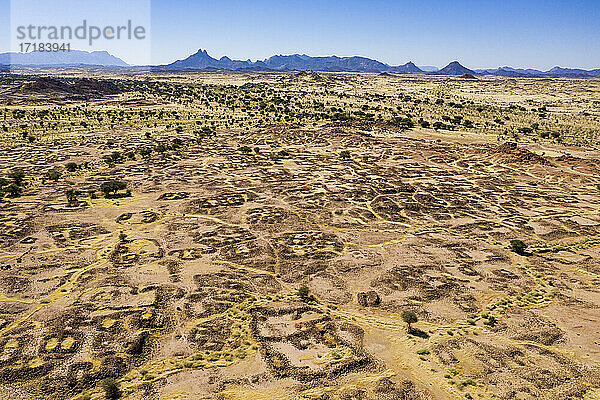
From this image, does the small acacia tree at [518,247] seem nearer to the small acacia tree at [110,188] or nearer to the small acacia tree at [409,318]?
the small acacia tree at [409,318]

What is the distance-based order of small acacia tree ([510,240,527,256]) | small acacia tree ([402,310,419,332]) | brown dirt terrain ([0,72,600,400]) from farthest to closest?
1. small acacia tree ([510,240,527,256])
2. small acacia tree ([402,310,419,332])
3. brown dirt terrain ([0,72,600,400])

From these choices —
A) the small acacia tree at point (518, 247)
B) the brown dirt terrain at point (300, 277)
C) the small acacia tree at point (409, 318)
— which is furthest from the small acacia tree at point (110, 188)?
the small acacia tree at point (518, 247)

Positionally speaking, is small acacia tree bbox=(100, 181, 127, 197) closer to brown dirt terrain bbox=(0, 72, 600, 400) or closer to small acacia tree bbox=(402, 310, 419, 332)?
brown dirt terrain bbox=(0, 72, 600, 400)

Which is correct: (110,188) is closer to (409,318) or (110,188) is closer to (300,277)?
(300,277)

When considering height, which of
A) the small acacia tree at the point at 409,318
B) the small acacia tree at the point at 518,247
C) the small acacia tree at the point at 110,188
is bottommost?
the small acacia tree at the point at 409,318

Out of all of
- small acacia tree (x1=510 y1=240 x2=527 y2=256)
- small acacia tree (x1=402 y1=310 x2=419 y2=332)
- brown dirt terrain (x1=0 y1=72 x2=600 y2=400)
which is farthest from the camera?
small acacia tree (x1=510 y1=240 x2=527 y2=256)

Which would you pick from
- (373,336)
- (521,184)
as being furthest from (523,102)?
(373,336)

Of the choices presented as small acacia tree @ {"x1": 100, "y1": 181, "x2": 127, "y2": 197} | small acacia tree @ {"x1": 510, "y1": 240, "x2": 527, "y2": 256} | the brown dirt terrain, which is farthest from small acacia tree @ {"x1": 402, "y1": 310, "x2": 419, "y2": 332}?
small acacia tree @ {"x1": 100, "y1": 181, "x2": 127, "y2": 197}

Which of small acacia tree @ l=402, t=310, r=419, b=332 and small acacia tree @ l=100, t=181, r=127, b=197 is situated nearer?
small acacia tree @ l=402, t=310, r=419, b=332

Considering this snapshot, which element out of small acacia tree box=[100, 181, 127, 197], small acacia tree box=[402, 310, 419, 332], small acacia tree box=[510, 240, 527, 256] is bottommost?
small acacia tree box=[402, 310, 419, 332]

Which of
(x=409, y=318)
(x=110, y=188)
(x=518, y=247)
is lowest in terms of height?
(x=409, y=318)

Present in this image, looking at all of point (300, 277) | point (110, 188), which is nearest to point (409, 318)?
point (300, 277)

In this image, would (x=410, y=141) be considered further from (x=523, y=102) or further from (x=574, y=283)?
(x=523, y=102)
